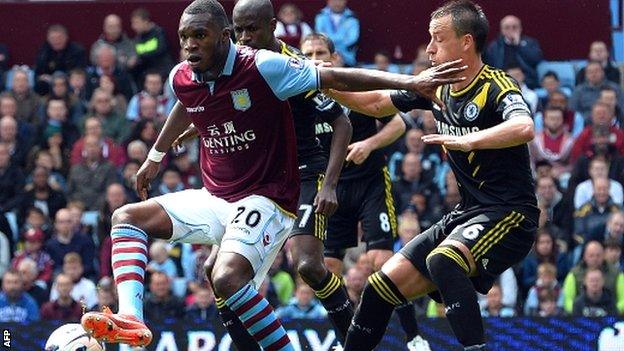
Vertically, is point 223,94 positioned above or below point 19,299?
above

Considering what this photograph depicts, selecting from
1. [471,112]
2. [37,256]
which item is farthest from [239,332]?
[37,256]

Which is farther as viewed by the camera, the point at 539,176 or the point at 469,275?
the point at 539,176

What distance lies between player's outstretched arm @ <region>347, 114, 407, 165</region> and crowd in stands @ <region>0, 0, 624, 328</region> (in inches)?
137

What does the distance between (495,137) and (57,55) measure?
12.6 meters

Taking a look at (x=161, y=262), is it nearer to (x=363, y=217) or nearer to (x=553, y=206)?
(x=553, y=206)

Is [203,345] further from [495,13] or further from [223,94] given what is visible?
[495,13]

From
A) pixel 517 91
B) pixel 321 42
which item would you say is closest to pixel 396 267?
pixel 517 91

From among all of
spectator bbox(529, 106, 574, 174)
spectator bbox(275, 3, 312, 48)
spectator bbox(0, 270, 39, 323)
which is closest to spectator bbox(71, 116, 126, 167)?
spectator bbox(275, 3, 312, 48)

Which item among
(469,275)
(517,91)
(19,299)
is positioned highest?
(517,91)

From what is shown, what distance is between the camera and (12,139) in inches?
764

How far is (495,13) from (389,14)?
140 centimetres

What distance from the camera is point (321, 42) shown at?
11773 millimetres

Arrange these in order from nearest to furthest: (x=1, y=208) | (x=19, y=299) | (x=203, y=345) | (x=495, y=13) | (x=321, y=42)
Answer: (x=321, y=42), (x=203, y=345), (x=19, y=299), (x=1, y=208), (x=495, y=13)

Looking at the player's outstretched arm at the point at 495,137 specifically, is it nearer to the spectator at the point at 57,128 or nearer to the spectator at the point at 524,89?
the spectator at the point at 524,89
